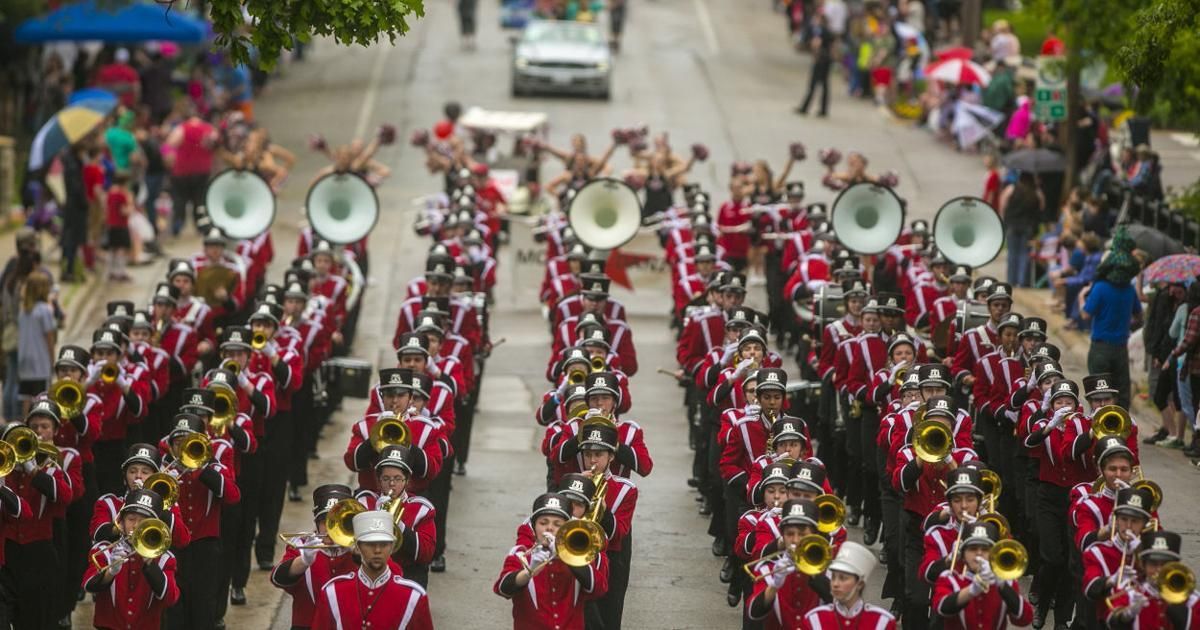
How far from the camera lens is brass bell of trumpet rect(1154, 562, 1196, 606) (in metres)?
10.9

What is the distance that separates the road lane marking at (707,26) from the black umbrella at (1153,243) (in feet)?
88.3

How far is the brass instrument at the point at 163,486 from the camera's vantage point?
12461 mm

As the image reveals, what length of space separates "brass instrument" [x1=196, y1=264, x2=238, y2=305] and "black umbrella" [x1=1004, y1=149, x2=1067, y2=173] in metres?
10.9

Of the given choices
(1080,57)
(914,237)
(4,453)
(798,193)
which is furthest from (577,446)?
(1080,57)

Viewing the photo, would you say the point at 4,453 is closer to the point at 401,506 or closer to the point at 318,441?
the point at 401,506

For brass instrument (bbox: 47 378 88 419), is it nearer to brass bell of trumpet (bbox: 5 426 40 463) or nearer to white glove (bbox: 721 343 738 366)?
brass bell of trumpet (bbox: 5 426 40 463)

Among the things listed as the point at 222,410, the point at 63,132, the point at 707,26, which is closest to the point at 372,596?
the point at 222,410

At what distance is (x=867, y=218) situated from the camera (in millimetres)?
21203

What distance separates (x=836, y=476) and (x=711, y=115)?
22.0m

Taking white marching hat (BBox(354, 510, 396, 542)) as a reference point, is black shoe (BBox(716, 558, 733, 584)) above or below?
below

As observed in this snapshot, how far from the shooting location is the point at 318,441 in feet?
64.8

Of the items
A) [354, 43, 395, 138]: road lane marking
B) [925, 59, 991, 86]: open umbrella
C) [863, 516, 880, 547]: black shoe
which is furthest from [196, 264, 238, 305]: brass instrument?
[354, 43, 395, 138]: road lane marking

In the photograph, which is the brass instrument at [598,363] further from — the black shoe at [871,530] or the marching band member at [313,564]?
the marching band member at [313,564]

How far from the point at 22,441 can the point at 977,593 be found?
244 inches
